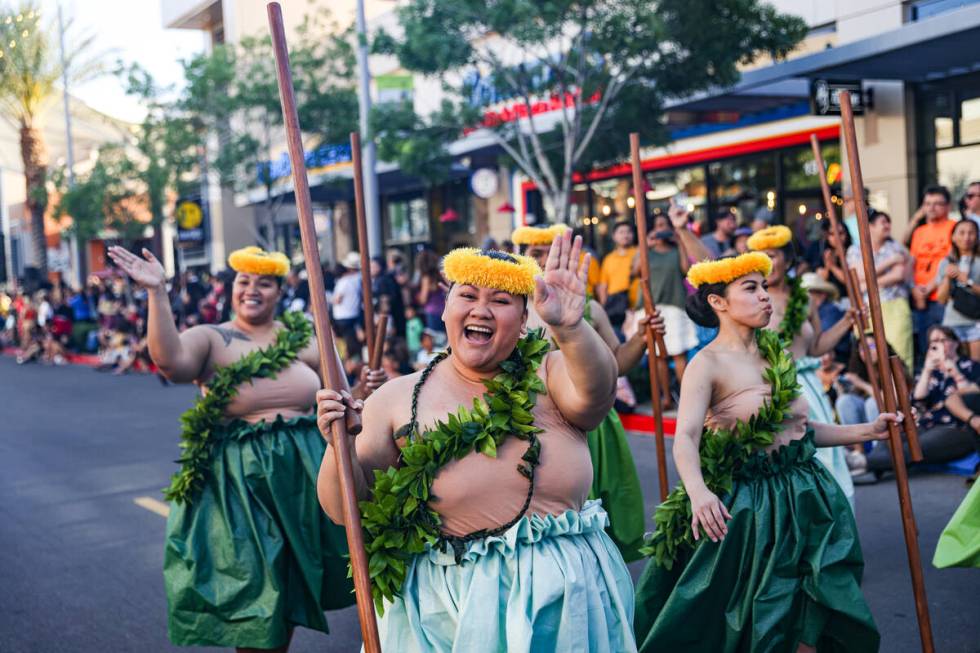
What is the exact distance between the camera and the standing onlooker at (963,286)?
32.8 ft

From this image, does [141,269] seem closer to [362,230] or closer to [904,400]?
[362,230]

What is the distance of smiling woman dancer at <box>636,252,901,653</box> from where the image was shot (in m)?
4.40

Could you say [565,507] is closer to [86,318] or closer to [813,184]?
[813,184]

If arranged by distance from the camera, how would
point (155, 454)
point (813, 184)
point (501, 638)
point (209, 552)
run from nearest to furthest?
1. point (501, 638)
2. point (209, 552)
3. point (155, 454)
4. point (813, 184)

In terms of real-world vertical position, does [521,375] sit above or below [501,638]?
above

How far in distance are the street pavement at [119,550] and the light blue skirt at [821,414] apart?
26.1 inches

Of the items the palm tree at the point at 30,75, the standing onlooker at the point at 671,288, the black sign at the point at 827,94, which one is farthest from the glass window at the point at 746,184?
the palm tree at the point at 30,75

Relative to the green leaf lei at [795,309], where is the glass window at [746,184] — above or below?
above

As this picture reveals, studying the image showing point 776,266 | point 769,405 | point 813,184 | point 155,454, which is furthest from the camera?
point 813,184

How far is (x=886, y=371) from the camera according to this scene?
15.3 ft

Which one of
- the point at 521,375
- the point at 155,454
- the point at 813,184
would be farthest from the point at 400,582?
the point at 813,184

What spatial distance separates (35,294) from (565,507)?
104ft

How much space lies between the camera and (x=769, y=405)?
4.61 meters

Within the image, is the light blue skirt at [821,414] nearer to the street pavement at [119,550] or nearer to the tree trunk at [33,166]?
the street pavement at [119,550]
